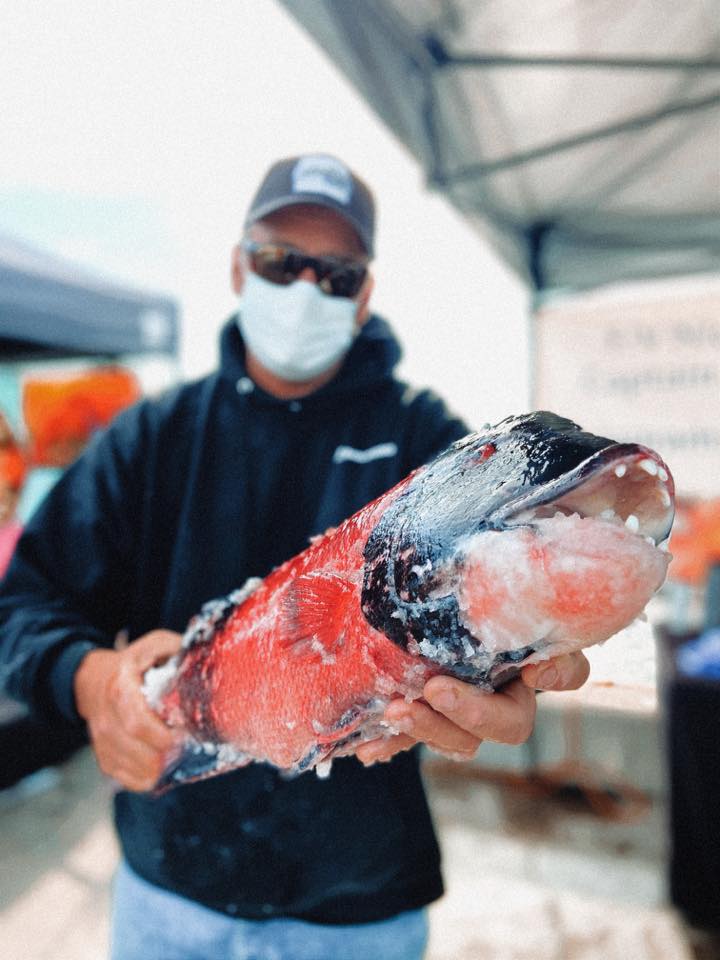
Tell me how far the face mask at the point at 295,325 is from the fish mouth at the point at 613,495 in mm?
775

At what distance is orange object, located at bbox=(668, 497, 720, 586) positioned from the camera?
463 centimetres

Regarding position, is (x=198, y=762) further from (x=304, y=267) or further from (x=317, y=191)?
(x=317, y=191)

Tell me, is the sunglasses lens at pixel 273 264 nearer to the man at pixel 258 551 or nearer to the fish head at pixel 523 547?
the man at pixel 258 551

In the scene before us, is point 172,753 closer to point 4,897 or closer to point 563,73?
point 4,897

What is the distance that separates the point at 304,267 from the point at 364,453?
398 millimetres

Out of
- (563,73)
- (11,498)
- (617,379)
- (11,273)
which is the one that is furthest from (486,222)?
(11,498)

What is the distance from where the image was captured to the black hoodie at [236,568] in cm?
128

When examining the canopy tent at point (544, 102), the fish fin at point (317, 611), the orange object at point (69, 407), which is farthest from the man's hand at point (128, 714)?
the orange object at point (69, 407)

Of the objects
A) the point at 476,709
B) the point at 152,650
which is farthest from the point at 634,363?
the point at 152,650

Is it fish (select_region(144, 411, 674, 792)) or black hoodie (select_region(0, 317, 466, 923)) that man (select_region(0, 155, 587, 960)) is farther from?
fish (select_region(144, 411, 674, 792))

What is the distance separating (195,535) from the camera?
4.23 feet

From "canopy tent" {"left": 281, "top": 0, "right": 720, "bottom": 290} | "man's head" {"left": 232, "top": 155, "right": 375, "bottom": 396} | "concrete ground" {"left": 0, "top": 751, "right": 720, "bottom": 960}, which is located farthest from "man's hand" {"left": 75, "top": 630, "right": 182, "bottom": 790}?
"concrete ground" {"left": 0, "top": 751, "right": 720, "bottom": 960}

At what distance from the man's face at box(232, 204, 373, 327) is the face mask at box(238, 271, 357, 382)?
0.16 feet

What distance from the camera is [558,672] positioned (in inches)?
27.0
